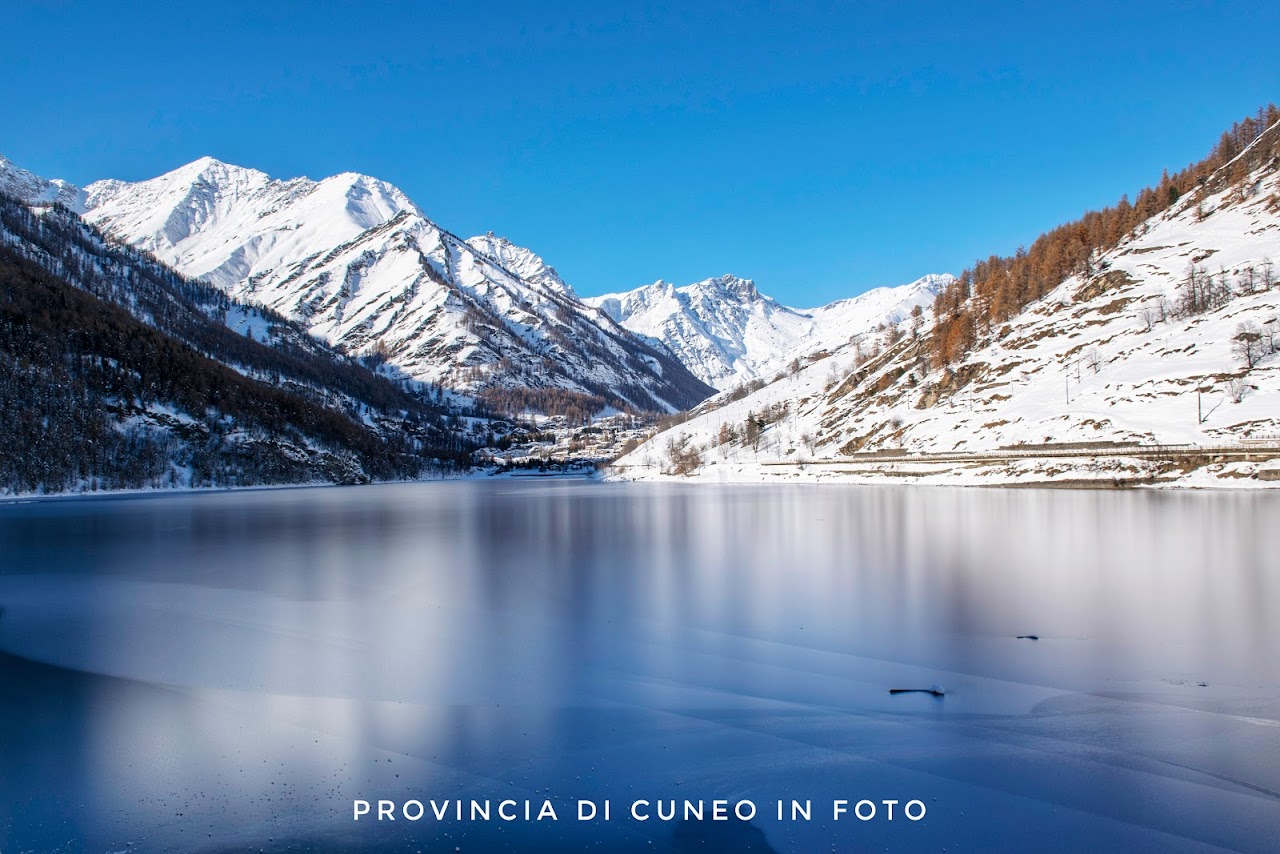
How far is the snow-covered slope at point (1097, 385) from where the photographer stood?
7150 centimetres

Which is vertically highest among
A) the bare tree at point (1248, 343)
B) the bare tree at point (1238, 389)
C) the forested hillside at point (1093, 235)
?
the forested hillside at point (1093, 235)

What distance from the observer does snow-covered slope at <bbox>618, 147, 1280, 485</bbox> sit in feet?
235

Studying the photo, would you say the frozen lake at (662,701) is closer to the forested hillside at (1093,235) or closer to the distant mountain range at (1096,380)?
the distant mountain range at (1096,380)

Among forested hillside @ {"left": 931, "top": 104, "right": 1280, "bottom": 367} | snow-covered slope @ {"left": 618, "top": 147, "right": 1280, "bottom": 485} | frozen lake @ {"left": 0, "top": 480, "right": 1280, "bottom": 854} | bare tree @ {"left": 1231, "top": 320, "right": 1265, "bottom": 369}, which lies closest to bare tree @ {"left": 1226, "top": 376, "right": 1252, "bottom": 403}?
snow-covered slope @ {"left": 618, "top": 147, "right": 1280, "bottom": 485}

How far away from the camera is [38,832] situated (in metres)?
8.20

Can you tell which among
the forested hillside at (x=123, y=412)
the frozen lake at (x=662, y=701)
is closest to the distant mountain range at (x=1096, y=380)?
the frozen lake at (x=662, y=701)

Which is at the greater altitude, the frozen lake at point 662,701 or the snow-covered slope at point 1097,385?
the snow-covered slope at point 1097,385

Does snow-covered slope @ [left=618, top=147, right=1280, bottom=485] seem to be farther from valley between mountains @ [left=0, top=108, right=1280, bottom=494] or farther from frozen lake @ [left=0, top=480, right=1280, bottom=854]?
frozen lake @ [left=0, top=480, right=1280, bottom=854]

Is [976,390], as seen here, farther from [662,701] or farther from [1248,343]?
[662,701]

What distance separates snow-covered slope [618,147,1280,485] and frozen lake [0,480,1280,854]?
54.7 meters

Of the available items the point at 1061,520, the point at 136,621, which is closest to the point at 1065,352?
the point at 1061,520

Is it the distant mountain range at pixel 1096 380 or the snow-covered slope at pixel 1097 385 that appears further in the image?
the snow-covered slope at pixel 1097 385

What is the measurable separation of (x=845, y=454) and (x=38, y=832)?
109 meters

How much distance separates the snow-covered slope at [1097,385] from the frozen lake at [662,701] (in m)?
54.7
